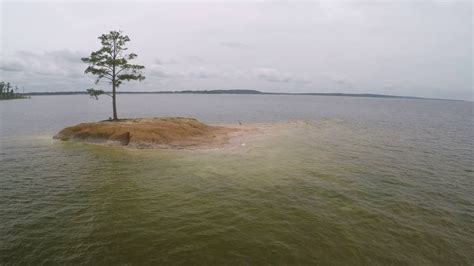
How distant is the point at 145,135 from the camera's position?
3312 cm

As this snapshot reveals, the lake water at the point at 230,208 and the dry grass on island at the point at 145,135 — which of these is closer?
the lake water at the point at 230,208

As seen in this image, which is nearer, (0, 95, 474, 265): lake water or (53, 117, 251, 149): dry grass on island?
(0, 95, 474, 265): lake water

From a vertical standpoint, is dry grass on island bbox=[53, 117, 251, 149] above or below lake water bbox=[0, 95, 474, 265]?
above

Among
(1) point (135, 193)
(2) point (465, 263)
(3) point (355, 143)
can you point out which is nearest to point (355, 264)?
(2) point (465, 263)

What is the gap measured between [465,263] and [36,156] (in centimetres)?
3191

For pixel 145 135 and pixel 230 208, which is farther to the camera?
pixel 145 135

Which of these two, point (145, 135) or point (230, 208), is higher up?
point (145, 135)

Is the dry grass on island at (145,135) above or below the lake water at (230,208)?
above

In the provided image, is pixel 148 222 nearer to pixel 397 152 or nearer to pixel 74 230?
pixel 74 230

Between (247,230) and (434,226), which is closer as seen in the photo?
(247,230)

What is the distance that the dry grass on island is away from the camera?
32.5 m

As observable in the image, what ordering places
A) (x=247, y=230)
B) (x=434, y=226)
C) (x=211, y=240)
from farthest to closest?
(x=434, y=226) → (x=247, y=230) → (x=211, y=240)

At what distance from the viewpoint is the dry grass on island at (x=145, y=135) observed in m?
32.5

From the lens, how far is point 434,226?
1494cm
